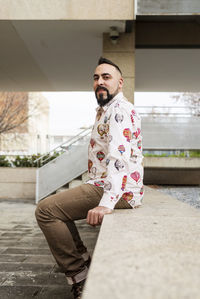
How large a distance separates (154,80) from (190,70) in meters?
2.42

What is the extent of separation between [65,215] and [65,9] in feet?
19.3

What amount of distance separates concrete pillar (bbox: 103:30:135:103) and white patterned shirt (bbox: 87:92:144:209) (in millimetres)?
5331

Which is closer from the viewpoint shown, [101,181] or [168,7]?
[101,181]

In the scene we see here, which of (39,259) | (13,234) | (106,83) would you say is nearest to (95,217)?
(106,83)

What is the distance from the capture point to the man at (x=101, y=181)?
9.31 feet

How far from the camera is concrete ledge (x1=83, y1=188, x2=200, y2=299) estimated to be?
1.12 meters

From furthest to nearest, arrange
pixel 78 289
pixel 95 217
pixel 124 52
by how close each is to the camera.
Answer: pixel 124 52 < pixel 78 289 < pixel 95 217

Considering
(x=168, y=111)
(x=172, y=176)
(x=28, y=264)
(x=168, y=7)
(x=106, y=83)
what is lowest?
(x=172, y=176)

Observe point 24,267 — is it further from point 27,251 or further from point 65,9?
point 65,9

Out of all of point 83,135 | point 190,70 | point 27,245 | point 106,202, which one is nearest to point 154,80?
point 190,70

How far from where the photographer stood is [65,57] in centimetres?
1159

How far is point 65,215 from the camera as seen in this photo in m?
3.05

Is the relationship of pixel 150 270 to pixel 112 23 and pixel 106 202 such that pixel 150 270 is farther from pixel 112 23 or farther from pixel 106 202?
pixel 112 23

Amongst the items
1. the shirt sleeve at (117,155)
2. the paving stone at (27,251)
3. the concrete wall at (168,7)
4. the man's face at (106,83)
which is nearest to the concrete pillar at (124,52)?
the concrete wall at (168,7)
